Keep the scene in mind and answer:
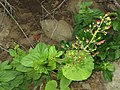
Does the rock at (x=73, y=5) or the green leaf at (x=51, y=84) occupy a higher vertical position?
the rock at (x=73, y=5)

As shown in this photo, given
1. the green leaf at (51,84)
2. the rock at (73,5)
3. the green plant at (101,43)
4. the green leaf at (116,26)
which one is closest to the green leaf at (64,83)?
the green leaf at (51,84)

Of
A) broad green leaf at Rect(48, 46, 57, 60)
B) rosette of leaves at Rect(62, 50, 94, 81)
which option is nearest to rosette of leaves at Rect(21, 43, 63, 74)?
broad green leaf at Rect(48, 46, 57, 60)

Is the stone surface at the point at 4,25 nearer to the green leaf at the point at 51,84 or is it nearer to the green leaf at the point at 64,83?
the green leaf at the point at 51,84

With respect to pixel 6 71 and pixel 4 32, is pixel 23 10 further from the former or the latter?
pixel 6 71

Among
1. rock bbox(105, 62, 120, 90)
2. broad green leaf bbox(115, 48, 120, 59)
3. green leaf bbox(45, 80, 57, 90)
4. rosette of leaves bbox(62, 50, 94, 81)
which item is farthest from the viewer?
rock bbox(105, 62, 120, 90)

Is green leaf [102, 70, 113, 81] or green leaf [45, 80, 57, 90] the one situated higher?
green leaf [45, 80, 57, 90]

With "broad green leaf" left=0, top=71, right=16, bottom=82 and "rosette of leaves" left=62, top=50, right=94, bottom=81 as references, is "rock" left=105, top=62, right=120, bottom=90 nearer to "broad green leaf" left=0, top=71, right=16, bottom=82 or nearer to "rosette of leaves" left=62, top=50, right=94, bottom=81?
"rosette of leaves" left=62, top=50, right=94, bottom=81

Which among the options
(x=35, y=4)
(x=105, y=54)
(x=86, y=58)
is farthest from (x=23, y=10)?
(x=86, y=58)

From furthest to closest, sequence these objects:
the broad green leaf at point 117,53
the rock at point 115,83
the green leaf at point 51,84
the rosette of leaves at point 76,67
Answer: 1. the rock at point 115,83
2. the broad green leaf at point 117,53
3. the green leaf at point 51,84
4. the rosette of leaves at point 76,67
